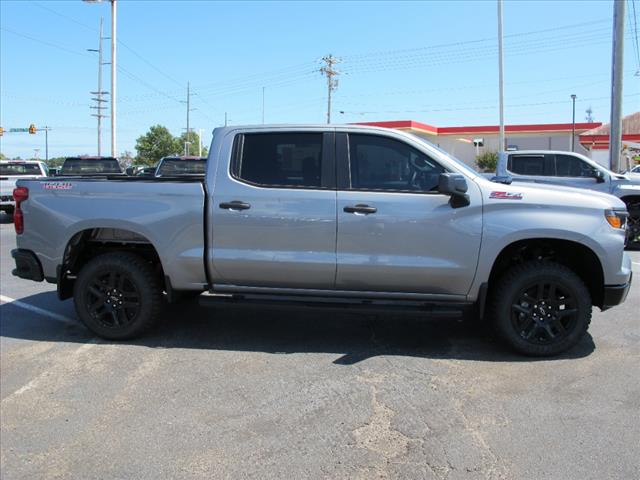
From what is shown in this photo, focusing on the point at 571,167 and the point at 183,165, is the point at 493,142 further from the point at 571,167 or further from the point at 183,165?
the point at 183,165

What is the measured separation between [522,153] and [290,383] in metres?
10.1

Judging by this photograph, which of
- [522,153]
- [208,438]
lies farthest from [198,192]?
[522,153]

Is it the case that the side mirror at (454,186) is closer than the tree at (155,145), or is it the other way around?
the side mirror at (454,186)

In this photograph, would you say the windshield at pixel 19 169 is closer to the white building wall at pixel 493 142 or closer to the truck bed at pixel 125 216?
the truck bed at pixel 125 216

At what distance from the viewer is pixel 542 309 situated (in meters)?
4.93

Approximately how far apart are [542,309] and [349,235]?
176 cm

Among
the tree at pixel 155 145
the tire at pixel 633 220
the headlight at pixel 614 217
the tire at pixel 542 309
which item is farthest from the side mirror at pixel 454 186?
the tree at pixel 155 145

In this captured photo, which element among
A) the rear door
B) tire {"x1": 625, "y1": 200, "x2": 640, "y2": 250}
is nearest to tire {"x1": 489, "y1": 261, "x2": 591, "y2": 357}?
the rear door

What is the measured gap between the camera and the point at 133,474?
3.19 meters

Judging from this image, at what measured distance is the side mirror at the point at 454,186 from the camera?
184 inches

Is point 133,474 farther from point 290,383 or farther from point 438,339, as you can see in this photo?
point 438,339

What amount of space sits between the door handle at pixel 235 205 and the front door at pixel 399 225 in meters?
0.80

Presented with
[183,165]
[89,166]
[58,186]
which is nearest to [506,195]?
[58,186]

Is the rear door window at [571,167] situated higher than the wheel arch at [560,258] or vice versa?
the rear door window at [571,167]
